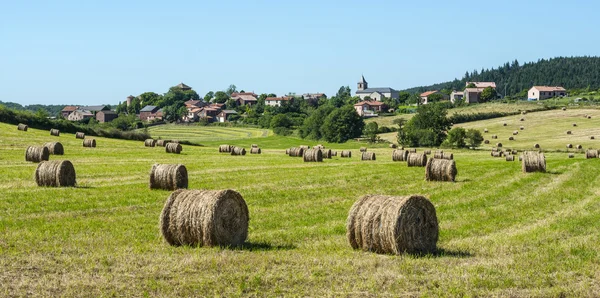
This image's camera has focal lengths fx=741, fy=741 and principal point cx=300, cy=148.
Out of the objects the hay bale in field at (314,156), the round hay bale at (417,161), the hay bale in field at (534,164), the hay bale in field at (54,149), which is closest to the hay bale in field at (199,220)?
the hay bale in field at (534,164)

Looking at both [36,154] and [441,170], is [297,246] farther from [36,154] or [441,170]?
[36,154]

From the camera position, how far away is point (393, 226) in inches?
551

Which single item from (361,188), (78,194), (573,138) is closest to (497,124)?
(573,138)

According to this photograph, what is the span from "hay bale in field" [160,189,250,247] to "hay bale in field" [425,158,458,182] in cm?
1778

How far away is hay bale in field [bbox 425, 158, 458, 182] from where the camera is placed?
3144 cm

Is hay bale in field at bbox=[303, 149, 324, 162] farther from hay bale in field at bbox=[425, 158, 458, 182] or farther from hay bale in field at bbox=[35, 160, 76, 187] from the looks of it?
hay bale in field at bbox=[35, 160, 76, 187]

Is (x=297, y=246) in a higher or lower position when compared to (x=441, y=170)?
lower

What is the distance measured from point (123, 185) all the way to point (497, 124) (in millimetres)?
95151

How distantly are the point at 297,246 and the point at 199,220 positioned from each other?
2.23m

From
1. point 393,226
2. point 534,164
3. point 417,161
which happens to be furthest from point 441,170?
point 393,226

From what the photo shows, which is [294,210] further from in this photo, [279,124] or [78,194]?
[279,124]

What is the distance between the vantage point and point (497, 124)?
4540 inches

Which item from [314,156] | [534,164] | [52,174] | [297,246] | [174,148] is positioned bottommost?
[297,246]

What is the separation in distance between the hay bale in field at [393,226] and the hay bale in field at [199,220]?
2520 mm
